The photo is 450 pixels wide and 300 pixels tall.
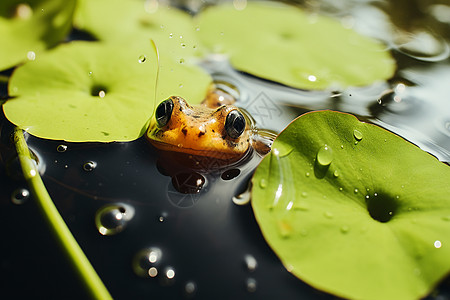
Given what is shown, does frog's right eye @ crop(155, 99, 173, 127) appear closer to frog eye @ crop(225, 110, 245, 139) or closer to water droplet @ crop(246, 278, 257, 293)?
frog eye @ crop(225, 110, 245, 139)

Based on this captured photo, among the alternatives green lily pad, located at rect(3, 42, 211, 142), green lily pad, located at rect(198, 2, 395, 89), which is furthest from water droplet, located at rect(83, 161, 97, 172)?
green lily pad, located at rect(198, 2, 395, 89)

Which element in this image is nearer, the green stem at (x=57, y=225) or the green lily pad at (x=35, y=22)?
the green stem at (x=57, y=225)

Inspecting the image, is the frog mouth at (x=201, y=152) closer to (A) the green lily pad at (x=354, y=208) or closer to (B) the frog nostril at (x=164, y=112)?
(B) the frog nostril at (x=164, y=112)

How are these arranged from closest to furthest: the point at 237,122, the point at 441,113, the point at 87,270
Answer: the point at 87,270, the point at 237,122, the point at 441,113

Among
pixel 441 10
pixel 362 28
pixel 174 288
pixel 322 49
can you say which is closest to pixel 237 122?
pixel 174 288

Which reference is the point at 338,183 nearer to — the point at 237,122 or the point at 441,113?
the point at 237,122

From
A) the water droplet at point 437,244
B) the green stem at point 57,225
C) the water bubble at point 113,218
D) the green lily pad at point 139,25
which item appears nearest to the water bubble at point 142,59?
the green lily pad at point 139,25
